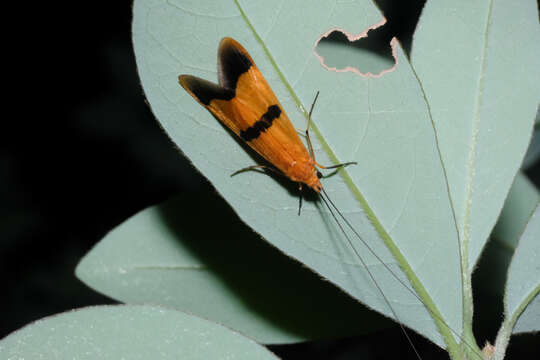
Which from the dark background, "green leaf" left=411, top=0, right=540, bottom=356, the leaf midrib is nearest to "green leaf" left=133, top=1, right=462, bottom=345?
the leaf midrib

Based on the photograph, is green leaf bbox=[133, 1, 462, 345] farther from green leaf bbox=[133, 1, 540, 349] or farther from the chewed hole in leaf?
the chewed hole in leaf

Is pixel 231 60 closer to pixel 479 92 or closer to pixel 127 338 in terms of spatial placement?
pixel 479 92

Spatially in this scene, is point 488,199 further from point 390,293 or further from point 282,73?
point 282,73

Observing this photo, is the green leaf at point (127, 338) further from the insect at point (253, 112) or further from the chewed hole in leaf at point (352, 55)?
the chewed hole in leaf at point (352, 55)

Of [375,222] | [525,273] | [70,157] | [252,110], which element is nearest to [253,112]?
[252,110]

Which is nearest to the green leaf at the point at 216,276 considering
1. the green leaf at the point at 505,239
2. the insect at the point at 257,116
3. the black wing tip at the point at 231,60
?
the insect at the point at 257,116
